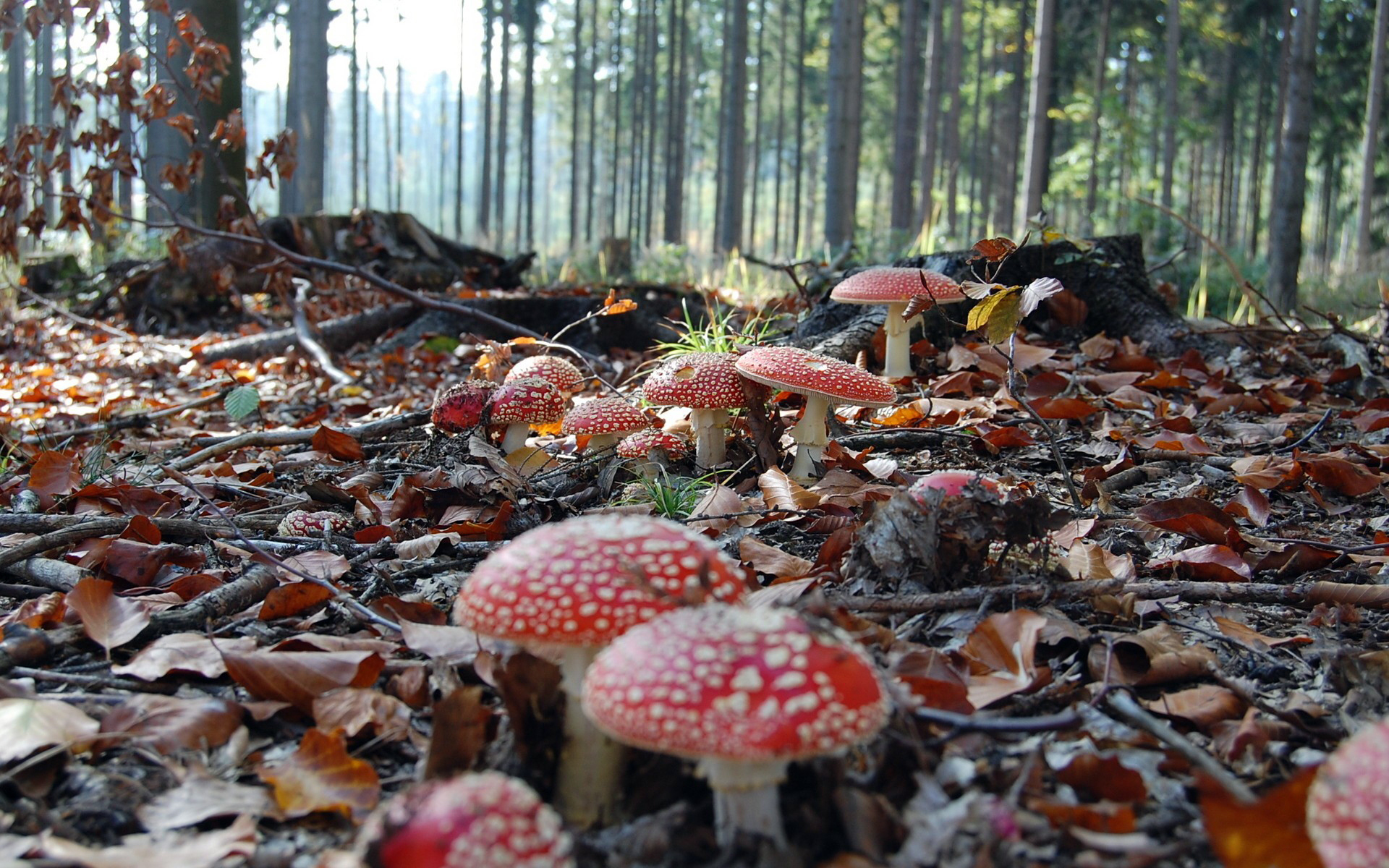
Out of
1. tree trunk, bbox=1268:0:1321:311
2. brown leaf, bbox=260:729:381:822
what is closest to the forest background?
tree trunk, bbox=1268:0:1321:311

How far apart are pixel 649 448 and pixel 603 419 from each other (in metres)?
Answer: 0.19

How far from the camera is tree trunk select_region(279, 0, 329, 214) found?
21.1 m

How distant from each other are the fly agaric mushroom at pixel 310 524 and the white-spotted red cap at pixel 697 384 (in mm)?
1073

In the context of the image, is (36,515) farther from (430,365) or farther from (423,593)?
(430,365)

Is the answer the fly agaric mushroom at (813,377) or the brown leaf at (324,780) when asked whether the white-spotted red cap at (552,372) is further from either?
the brown leaf at (324,780)

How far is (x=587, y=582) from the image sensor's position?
1.36 metres

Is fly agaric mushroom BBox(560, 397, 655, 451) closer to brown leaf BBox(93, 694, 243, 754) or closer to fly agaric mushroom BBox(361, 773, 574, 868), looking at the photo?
brown leaf BBox(93, 694, 243, 754)

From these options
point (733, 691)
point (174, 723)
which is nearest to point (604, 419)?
point (174, 723)

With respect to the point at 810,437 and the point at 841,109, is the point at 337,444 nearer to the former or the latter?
the point at 810,437

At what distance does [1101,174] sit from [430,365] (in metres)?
27.8

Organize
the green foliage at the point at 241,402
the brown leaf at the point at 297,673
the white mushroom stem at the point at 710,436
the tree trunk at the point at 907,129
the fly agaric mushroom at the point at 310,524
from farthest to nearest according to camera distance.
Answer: the tree trunk at the point at 907,129 → the green foliage at the point at 241,402 → the white mushroom stem at the point at 710,436 → the fly agaric mushroom at the point at 310,524 → the brown leaf at the point at 297,673

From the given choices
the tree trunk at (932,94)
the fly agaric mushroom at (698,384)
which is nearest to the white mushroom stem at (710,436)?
the fly agaric mushroom at (698,384)

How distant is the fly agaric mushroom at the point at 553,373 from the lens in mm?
3617

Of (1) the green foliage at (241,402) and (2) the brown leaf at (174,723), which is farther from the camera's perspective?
(1) the green foliage at (241,402)
